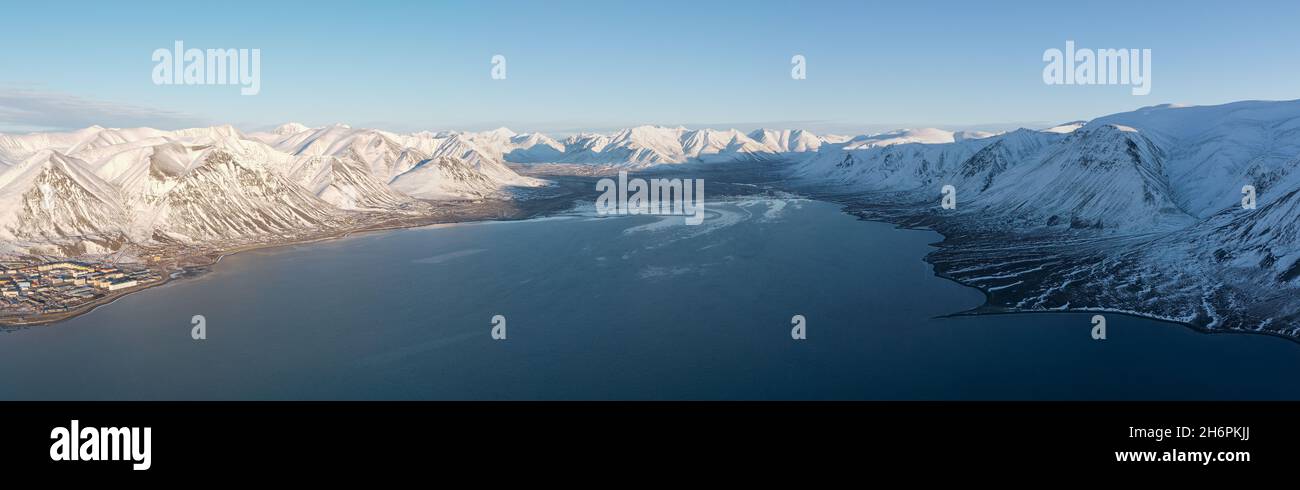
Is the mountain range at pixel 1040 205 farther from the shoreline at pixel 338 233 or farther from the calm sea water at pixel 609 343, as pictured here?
the calm sea water at pixel 609 343

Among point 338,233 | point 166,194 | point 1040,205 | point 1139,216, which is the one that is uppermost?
point 166,194

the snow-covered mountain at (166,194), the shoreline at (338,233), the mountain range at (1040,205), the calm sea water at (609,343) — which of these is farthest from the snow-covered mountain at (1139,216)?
the snow-covered mountain at (166,194)

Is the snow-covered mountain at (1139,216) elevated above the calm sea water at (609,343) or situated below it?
above

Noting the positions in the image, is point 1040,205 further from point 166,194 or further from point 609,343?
point 166,194

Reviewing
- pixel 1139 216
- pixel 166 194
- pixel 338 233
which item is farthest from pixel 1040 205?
pixel 166 194

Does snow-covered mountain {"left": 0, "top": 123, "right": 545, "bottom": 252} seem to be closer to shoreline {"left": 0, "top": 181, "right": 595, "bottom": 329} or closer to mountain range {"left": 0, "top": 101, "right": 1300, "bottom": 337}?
mountain range {"left": 0, "top": 101, "right": 1300, "bottom": 337}

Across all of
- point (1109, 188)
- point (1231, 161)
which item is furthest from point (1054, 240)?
point (1231, 161)

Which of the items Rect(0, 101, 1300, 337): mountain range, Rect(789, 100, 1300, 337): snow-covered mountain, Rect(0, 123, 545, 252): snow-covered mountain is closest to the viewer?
Rect(789, 100, 1300, 337): snow-covered mountain

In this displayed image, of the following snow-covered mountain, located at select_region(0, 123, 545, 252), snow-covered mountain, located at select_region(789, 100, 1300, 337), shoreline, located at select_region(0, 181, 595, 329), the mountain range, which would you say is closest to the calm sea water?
shoreline, located at select_region(0, 181, 595, 329)
